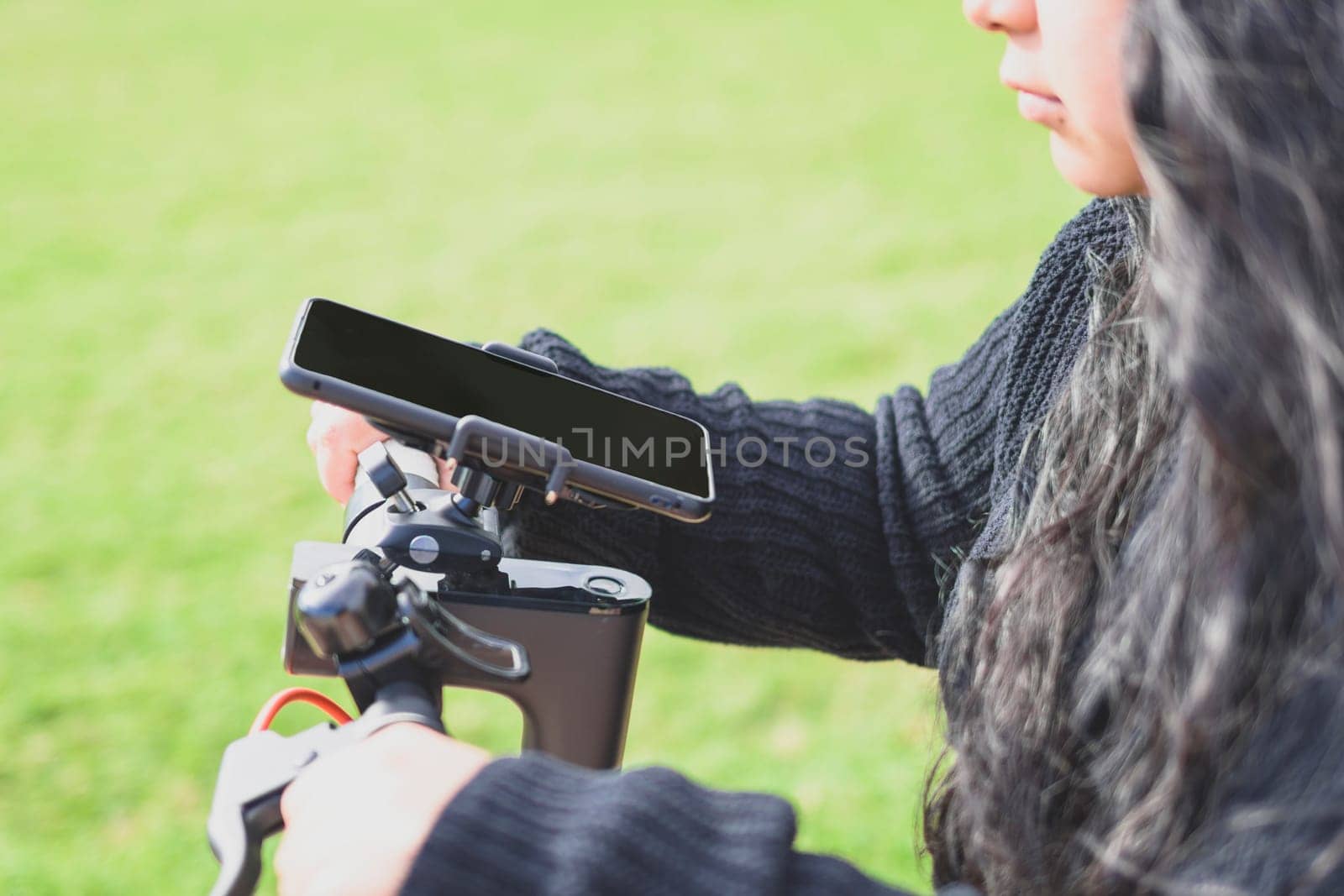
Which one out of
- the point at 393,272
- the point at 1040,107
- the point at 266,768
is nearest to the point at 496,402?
the point at 266,768

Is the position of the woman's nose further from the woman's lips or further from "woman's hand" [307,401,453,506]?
"woman's hand" [307,401,453,506]

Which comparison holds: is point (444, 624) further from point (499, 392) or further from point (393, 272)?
point (393, 272)

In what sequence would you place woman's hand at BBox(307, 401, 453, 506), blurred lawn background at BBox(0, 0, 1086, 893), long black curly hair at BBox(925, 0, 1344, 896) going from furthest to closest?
blurred lawn background at BBox(0, 0, 1086, 893) → woman's hand at BBox(307, 401, 453, 506) → long black curly hair at BBox(925, 0, 1344, 896)

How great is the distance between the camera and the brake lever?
678mm

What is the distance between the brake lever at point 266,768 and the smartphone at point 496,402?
19 cm

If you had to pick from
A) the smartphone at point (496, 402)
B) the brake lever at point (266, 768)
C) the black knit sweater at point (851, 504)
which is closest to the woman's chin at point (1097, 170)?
the black knit sweater at point (851, 504)

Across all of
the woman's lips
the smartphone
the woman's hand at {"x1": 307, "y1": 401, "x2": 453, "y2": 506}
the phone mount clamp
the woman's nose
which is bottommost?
the phone mount clamp

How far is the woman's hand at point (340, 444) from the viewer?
1.03 m

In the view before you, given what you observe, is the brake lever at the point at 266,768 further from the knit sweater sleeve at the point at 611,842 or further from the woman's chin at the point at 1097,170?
the woman's chin at the point at 1097,170

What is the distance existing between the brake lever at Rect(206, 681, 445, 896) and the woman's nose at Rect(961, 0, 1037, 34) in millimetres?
541

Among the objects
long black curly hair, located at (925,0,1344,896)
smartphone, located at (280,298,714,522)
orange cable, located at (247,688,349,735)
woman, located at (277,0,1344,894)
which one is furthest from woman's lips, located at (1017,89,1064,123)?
orange cable, located at (247,688,349,735)

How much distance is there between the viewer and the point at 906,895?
0.67 m

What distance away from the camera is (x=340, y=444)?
3.39 feet

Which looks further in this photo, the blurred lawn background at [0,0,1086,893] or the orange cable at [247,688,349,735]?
the blurred lawn background at [0,0,1086,893]
